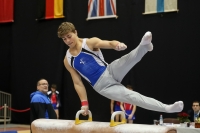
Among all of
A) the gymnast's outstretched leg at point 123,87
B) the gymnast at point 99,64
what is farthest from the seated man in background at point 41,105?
the gymnast's outstretched leg at point 123,87

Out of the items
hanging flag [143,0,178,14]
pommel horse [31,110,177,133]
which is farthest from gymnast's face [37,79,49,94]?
hanging flag [143,0,178,14]

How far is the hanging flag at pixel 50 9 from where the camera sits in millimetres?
12969

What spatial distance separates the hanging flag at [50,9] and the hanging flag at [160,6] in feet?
11.5

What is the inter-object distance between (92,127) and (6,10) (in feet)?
36.8

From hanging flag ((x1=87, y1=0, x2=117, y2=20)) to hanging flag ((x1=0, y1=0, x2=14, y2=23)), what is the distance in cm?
374

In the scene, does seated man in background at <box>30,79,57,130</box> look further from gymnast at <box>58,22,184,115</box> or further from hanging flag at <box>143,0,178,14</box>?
hanging flag at <box>143,0,178,14</box>

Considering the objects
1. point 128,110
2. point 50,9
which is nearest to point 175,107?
point 128,110

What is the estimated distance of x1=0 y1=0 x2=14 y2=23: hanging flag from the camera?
45.9ft

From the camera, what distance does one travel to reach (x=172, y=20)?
36.2 feet

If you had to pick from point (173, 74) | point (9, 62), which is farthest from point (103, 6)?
point (9, 62)

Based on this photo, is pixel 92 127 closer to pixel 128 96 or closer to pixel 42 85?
pixel 128 96

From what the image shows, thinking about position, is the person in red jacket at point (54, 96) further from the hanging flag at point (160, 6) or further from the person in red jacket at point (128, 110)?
the hanging flag at point (160, 6)

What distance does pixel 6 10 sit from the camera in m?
14.1

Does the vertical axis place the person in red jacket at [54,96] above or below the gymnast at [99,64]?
below
